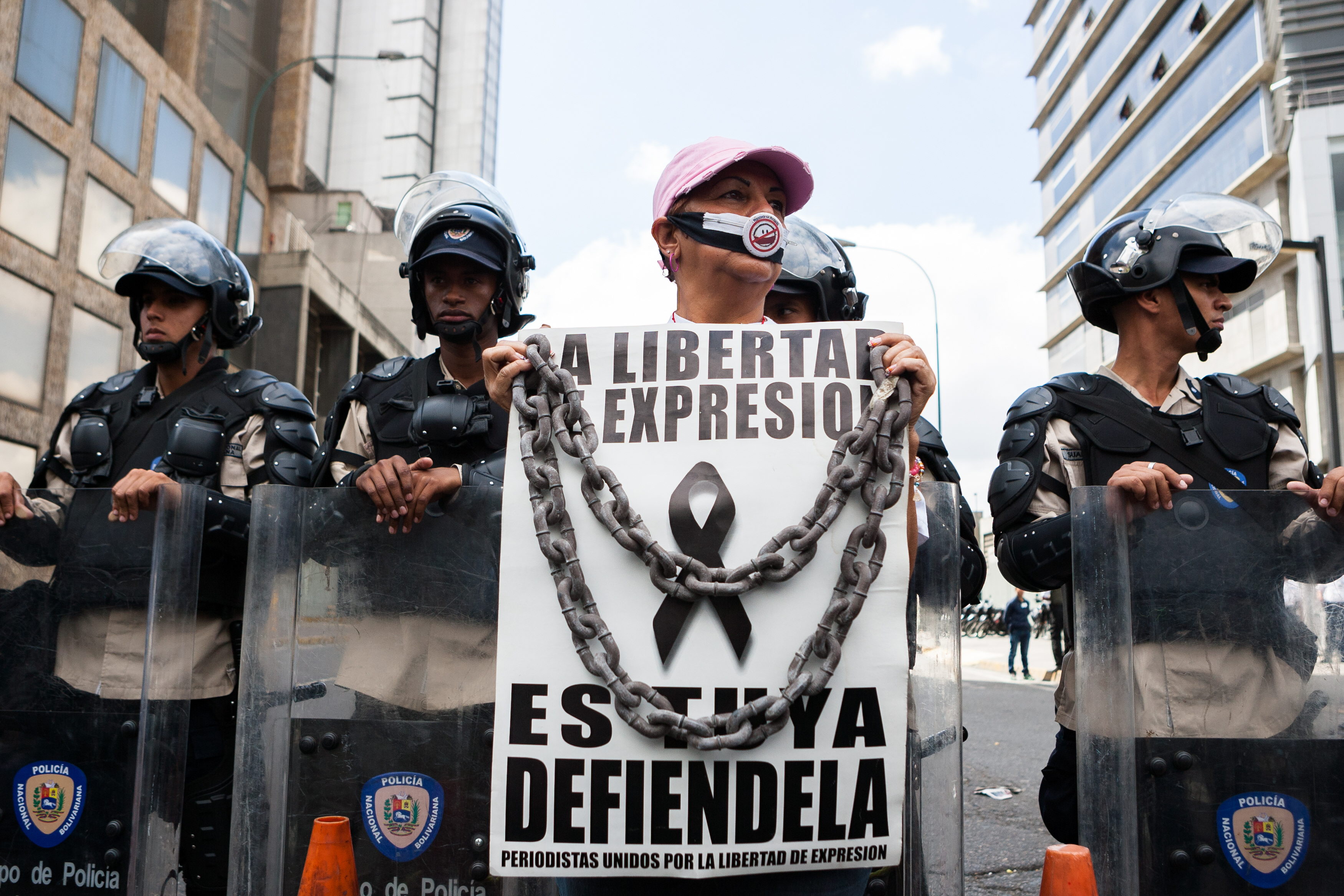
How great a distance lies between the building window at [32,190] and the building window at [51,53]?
2.76 ft

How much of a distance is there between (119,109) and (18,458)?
7871 millimetres

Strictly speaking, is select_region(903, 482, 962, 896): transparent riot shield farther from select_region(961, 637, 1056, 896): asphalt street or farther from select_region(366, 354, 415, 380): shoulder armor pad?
select_region(366, 354, 415, 380): shoulder armor pad

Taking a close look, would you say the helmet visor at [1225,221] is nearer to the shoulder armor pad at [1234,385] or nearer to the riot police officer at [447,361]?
the shoulder armor pad at [1234,385]

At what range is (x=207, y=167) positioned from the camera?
25.3 metres

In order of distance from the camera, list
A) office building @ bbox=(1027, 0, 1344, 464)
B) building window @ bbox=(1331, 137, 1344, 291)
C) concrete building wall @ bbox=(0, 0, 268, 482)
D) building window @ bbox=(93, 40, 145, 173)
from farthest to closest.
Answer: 1. office building @ bbox=(1027, 0, 1344, 464)
2. building window @ bbox=(1331, 137, 1344, 291)
3. building window @ bbox=(93, 40, 145, 173)
4. concrete building wall @ bbox=(0, 0, 268, 482)

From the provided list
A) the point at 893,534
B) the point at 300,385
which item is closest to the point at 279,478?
the point at 893,534

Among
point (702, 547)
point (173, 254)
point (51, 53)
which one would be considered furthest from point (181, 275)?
point (51, 53)

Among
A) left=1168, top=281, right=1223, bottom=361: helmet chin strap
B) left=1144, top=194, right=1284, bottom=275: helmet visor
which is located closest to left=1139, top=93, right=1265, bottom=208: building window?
left=1144, top=194, right=1284, bottom=275: helmet visor

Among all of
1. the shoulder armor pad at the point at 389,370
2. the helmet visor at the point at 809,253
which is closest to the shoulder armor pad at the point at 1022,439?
the helmet visor at the point at 809,253

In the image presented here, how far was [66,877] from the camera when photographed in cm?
258

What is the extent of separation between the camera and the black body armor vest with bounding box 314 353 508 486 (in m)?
3.06

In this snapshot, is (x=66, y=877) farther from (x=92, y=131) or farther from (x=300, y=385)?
(x=300, y=385)

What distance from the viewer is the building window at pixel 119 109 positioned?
19.8m

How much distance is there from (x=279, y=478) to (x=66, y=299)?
18.4 meters
